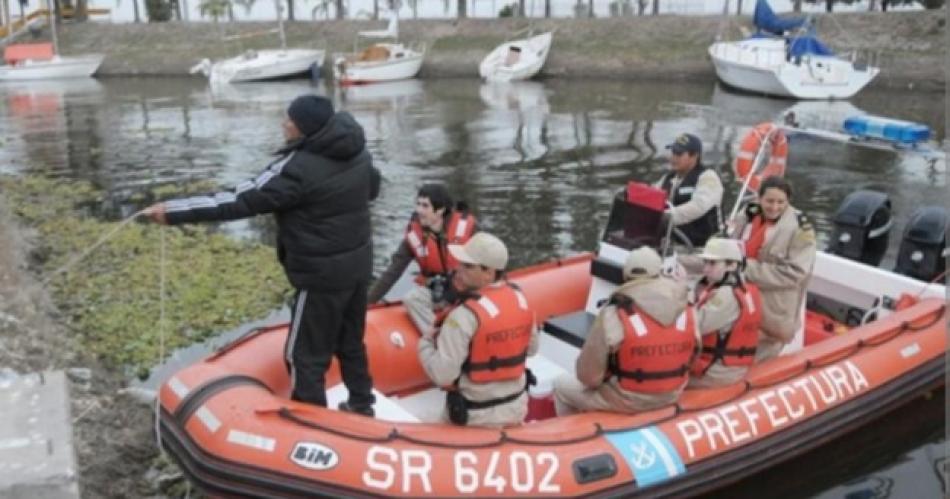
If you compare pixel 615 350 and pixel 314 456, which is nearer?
pixel 314 456

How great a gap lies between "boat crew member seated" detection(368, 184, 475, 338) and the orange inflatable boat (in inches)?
5.3

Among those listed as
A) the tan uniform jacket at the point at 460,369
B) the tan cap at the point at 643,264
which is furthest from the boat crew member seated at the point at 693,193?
the tan uniform jacket at the point at 460,369

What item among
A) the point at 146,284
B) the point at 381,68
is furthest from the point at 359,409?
the point at 381,68

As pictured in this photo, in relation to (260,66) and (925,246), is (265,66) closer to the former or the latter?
(260,66)

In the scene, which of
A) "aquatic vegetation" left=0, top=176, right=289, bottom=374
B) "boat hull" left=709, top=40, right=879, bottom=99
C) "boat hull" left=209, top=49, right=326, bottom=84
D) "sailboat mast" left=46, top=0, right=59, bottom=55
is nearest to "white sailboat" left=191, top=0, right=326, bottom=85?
"boat hull" left=209, top=49, right=326, bottom=84

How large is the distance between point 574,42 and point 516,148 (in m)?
15.2

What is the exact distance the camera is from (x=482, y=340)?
3986mm

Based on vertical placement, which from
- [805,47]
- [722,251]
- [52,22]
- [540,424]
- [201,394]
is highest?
[52,22]

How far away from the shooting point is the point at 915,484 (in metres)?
5.05

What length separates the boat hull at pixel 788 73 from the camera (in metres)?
21.8

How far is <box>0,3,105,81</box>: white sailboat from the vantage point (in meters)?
30.8

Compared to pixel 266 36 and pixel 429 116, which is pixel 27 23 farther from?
pixel 429 116

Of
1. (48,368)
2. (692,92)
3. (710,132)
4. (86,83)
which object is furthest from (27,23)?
(48,368)

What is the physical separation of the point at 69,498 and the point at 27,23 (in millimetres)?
41435
